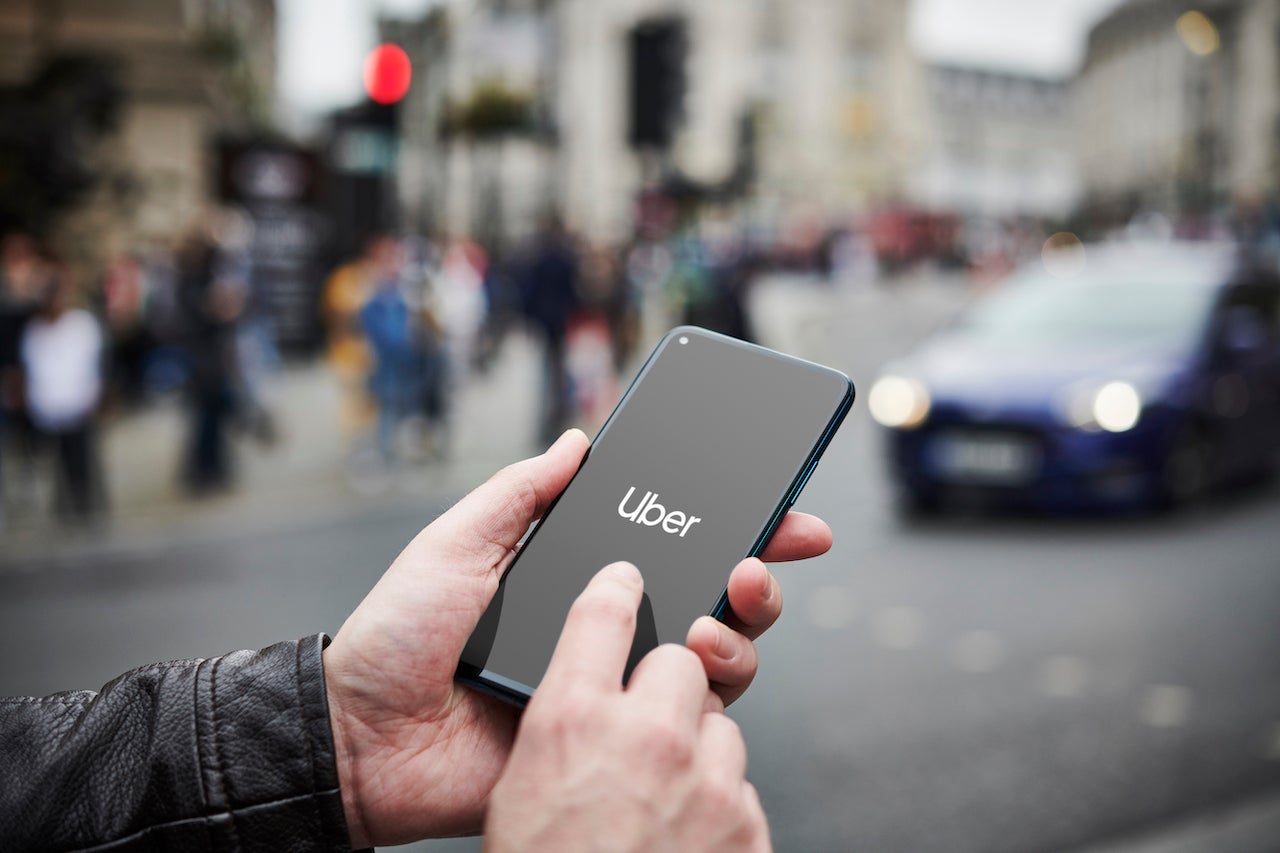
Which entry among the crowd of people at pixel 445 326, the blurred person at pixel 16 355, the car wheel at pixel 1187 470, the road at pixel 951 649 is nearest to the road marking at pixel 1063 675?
the road at pixel 951 649

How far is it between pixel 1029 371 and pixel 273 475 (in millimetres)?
6255

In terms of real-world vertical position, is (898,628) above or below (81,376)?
below

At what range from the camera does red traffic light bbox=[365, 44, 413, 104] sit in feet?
33.7

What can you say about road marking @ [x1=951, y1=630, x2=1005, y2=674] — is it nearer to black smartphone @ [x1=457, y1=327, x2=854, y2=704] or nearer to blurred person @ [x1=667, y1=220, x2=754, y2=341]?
black smartphone @ [x1=457, y1=327, x2=854, y2=704]

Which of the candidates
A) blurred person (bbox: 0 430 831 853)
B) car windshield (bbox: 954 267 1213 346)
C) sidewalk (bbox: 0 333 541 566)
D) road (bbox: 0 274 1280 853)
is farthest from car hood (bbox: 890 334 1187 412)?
blurred person (bbox: 0 430 831 853)

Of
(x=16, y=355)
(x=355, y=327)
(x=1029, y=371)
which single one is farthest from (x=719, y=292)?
(x=16, y=355)

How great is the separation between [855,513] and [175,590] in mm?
4022

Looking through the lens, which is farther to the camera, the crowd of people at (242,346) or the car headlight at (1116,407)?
the crowd of people at (242,346)

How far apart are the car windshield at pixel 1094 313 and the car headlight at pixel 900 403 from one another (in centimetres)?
83

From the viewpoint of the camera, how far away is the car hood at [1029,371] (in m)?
7.82

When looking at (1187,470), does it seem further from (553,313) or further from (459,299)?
(459,299)

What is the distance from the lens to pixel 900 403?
8156 millimetres

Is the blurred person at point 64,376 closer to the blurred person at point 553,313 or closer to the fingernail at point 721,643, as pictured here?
the blurred person at point 553,313

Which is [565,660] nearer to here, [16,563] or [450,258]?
[16,563]
